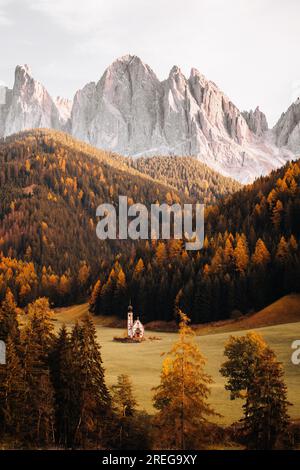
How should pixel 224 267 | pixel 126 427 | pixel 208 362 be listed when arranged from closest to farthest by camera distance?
1. pixel 126 427
2. pixel 208 362
3. pixel 224 267

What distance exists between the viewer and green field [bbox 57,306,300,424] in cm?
4531

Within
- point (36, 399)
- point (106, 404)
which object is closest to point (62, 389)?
→ point (36, 399)

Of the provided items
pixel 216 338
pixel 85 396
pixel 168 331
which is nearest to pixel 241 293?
pixel 168 331

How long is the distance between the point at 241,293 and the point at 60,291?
268ft

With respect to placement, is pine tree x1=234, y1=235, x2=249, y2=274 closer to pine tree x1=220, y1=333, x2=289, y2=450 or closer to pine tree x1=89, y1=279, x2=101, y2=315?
pine tree x1=89, y1=279, x2=101, y2=315

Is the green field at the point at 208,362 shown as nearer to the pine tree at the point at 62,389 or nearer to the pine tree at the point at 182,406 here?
the pine tree at the point at 182,406

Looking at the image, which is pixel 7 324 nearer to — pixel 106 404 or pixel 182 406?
pixel 106 404

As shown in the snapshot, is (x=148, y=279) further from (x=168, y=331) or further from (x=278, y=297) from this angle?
(x=278, y=297)

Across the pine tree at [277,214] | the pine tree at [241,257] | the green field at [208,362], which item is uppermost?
the pine tree at [277,214]

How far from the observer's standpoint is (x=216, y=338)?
84.2 meters

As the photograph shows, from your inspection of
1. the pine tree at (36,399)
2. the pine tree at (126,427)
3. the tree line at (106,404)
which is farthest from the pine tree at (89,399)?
the pine tree at (36,399)

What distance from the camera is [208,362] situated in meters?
65.2

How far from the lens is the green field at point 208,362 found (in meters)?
45.3

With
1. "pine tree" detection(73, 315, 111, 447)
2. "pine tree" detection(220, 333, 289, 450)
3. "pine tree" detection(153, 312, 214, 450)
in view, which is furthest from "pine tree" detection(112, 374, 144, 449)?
"pine tree" detection(220, 333, 289, 450)
